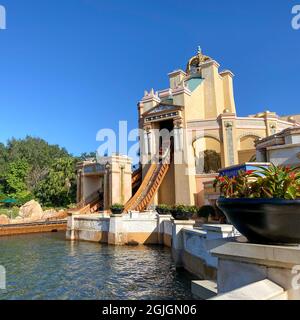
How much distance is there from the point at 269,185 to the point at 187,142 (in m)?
25.4

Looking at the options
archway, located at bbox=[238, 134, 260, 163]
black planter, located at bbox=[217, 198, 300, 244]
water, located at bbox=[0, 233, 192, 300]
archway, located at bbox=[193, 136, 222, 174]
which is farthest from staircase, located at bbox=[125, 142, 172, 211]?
black planter, located at bbox=[217, 198, 300, 244]

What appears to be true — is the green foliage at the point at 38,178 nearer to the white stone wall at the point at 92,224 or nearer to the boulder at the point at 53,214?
the boulder at the point at 53,214

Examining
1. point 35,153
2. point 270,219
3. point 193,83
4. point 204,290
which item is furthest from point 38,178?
point 270,219

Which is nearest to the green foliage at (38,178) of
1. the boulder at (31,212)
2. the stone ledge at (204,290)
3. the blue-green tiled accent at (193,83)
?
the boulder at (31,212)

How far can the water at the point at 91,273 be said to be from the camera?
31.9 feet

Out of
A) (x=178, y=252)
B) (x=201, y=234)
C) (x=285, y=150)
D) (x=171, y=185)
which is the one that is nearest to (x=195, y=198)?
(x=171, y=185)

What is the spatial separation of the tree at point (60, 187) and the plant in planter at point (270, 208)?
3995 cm

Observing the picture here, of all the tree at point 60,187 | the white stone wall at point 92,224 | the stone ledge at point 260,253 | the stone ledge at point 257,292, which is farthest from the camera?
the tree at point 60,187

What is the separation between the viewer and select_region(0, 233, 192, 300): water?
9719 mm

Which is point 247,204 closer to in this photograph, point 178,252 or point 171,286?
point 171,286

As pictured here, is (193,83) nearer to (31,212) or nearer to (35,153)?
(31,212)

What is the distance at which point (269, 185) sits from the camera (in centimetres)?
271

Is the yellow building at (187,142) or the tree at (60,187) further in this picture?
the tree at (60,187)
